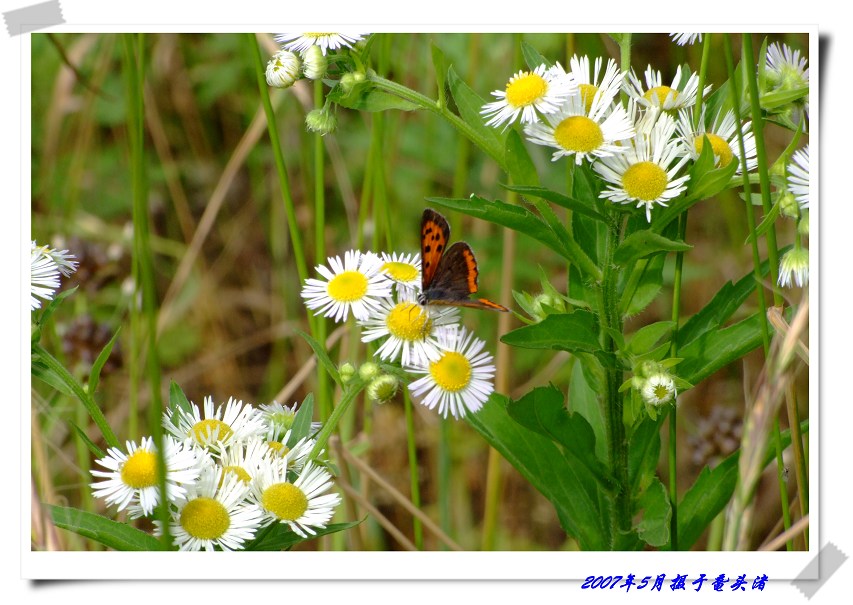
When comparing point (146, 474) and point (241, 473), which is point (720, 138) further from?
point (146, 474)

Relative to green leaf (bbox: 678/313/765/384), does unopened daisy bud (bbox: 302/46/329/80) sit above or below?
above

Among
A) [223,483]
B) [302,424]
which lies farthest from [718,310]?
[223,483]

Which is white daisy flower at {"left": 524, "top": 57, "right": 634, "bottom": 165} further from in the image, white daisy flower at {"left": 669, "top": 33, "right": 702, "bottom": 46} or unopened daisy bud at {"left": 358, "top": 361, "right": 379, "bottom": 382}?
unopened daisy bud at {"left": 358, "top": 361, "right": 379, "bottom": 382}

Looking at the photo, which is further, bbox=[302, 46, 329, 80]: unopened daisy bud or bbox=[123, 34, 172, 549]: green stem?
bbox=[302, 46, 329, 80]: unopened daisy bud

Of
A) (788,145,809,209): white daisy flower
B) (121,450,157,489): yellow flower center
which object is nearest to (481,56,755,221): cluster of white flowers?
(788,145,809,209): white daisy flower

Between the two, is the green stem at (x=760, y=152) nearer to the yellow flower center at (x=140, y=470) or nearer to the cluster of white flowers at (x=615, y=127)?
the cluster of white flowers at (x=615, y=127)

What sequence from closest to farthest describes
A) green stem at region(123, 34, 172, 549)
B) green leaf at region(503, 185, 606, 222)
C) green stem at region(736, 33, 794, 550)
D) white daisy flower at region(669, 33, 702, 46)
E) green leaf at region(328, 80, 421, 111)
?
1. green stem at region(123, 34, 172, 549)
2. green leaf at region(503, 185, 606, 222)
3. green stem at region(736, 33, 794, 550)
4. green leaf at region(328, 80, 421, 111)
5. white daisy flower at region(669, 33, 702, 46)
